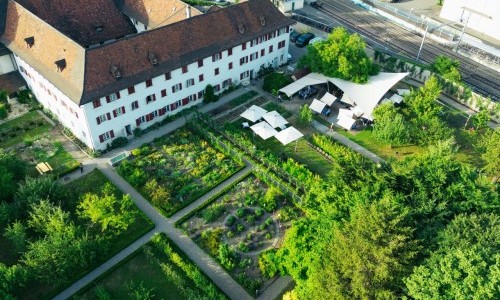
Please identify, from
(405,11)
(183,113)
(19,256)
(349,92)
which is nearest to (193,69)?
(183,113)

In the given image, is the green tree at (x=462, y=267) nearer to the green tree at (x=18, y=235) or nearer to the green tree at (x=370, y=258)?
the green tree at (x=370, y=258)

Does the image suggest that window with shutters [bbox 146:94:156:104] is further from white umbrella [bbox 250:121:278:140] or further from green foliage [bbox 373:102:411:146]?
green foliage [bbox 373:102:411:146]

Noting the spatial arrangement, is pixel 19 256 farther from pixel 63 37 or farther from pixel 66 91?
pixel 63 37

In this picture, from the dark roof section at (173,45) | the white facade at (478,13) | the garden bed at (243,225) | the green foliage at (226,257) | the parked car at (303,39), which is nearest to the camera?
the green foliage at (226,257)

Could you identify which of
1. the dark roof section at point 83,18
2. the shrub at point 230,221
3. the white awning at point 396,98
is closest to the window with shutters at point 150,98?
the dark roof section at point 83,18

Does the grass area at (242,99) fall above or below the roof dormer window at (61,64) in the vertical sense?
below
